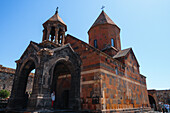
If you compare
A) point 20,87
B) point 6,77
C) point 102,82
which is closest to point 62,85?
point 20,87

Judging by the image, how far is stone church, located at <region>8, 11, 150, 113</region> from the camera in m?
8.47

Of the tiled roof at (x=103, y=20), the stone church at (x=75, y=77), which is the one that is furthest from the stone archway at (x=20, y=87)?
the tiled roof at (x=103, y=20)

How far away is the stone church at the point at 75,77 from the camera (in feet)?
27.8

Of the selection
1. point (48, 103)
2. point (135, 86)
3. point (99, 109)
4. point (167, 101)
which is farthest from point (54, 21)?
point (167, 101)

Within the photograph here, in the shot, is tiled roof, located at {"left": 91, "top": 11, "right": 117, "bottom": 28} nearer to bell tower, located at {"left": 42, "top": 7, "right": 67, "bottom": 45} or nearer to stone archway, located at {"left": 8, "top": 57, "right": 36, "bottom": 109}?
bell tower, located at {"left": 42, "top": 7, "right": 67, "bottom": 45}

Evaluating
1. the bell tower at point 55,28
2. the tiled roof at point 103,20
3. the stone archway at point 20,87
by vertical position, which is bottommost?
the stone archway at point 20,87

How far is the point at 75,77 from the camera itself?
34.8 ft

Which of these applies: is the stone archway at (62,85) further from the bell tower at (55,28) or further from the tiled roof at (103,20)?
the tiled roof at (103,20)

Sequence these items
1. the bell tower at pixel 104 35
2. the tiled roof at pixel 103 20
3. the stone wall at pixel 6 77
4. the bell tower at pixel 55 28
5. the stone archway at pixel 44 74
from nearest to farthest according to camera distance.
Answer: the stone archway at pixel 44 74 < the bell tower at pixel 55 28 < the bell tower at pixel 104 35 < the tiled roof at pixel 103 20 < the stone wall at pixel 6 77

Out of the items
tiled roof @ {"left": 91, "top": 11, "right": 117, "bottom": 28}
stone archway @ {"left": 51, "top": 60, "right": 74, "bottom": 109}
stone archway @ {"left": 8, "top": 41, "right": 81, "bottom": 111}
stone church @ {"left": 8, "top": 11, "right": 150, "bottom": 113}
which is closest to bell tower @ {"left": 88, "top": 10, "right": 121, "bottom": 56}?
tiled roof @ {"left": 91, "top": 11, "right": 117, "bottom": 28}

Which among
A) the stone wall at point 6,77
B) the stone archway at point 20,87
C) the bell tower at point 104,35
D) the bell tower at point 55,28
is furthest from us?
the stone wall at point 6,77

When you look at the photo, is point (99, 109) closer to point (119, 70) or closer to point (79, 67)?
point (79, 67)

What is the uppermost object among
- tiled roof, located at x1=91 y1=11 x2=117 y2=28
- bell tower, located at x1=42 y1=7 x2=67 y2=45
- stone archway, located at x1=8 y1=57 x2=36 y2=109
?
tiled roof, located at x1=91 y1=11 x2=117 y2=28

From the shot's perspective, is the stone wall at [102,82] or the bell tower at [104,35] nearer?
the stone wall at [102,82]
